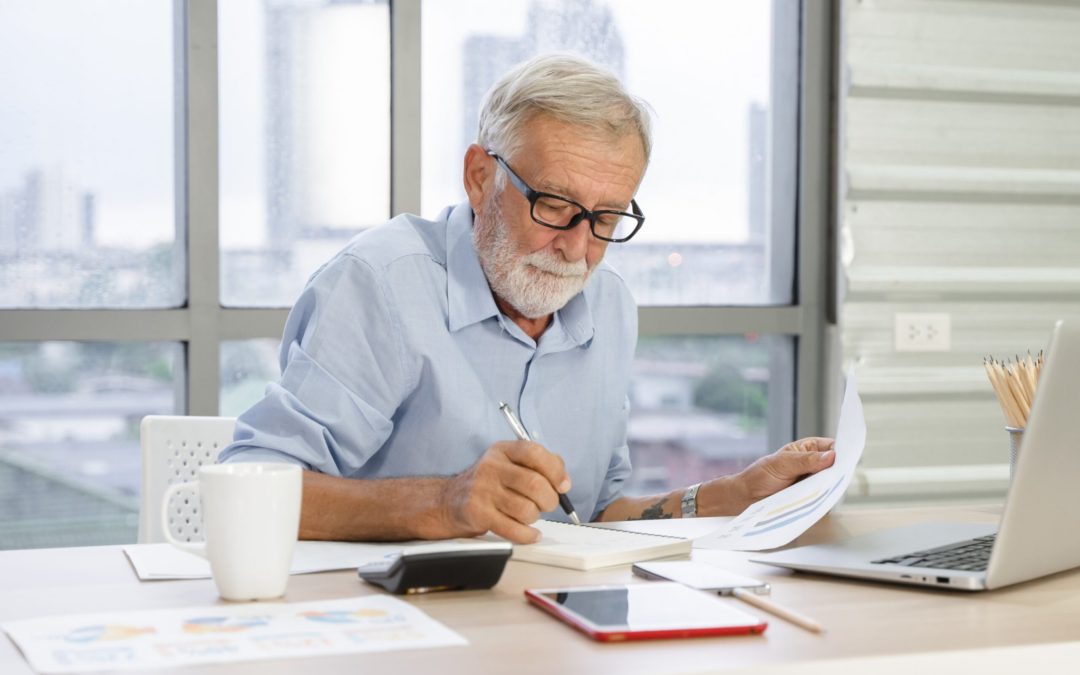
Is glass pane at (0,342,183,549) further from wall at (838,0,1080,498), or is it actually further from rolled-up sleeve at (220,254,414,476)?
wall at (838,0,1080,498)

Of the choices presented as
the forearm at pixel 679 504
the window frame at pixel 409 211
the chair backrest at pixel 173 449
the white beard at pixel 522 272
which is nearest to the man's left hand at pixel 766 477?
the forearm at pixel 679 504

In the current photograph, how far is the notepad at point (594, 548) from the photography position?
4.47 feet

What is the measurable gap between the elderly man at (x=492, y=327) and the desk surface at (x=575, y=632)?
367 mm

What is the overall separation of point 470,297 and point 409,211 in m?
1.24

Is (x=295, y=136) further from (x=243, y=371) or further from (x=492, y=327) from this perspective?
(x=492, y=327)

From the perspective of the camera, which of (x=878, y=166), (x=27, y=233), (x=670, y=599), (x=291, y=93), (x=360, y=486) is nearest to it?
(x=670, y=599)

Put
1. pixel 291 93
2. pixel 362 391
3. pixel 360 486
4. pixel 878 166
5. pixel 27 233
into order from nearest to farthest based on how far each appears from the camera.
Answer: pixel 360 486 < pixel 362 391 < pixel 27 233 < pixel 291 93 < pixel 878 166

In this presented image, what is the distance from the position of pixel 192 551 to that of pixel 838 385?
248cm

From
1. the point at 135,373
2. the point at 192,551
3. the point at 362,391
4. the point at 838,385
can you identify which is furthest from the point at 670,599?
the point at 838,385

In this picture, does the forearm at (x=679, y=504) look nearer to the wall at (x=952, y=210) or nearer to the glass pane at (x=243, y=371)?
the glass pane at (x=243, y=371)

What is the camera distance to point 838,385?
Result: 340cm

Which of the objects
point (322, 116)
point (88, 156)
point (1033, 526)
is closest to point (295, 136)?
point (322, 116)

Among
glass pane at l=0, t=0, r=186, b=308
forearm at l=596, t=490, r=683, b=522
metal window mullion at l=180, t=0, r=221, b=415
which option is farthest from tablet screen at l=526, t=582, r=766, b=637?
glass pane at l=0, t=0, r=186, b=308

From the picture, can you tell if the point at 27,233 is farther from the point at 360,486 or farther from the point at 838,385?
the point at 838,385
